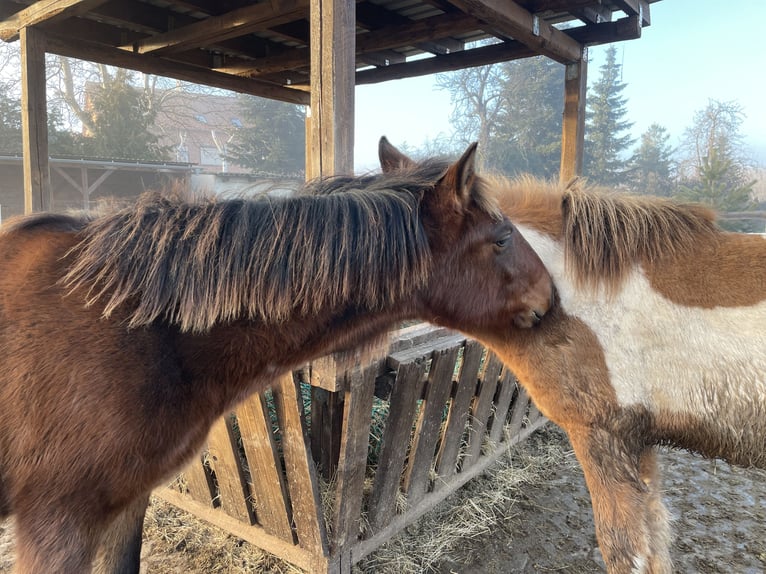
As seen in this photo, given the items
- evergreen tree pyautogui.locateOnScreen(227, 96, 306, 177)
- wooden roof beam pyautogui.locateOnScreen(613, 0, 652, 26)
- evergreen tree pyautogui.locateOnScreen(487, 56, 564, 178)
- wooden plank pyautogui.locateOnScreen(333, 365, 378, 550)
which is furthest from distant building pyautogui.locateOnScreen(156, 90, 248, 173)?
wooden plank pyautogui.locateOnScreen(333, 365, 378, 550)

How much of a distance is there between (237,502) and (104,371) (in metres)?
1.56

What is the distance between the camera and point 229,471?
2426 millimetres

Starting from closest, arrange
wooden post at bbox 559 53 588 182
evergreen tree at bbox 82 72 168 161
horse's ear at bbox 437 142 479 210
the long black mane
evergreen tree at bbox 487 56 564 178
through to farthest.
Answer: the long black mane
horse's ear at bbox 437 142 479 210
wooden post at bbox 559 53 588 182
evergreen tree at bbox 82 72 168 161
evergreen tree at bbox 487 56 564 178

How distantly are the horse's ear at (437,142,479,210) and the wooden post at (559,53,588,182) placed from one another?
2736mm

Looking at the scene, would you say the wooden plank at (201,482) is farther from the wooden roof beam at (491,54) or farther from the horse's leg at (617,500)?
the wooden roof beam at (491,54)

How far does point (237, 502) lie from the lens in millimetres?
2451

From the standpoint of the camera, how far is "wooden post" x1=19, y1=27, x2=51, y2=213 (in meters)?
3.55

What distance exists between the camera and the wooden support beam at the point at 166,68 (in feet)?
12.9

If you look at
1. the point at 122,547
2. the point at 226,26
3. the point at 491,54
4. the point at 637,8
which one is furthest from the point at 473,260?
the point at 491,54

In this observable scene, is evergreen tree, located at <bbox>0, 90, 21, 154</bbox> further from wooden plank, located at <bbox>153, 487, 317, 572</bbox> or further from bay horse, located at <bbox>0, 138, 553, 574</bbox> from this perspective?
bay horse, located at <bbox>0, 138, 553, 574</bbox>

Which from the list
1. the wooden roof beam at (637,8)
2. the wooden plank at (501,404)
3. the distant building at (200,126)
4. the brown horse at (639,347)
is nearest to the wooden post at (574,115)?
the wooden roof beam at (637,8)

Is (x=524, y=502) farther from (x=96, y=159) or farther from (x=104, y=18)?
(x=96, y=159)

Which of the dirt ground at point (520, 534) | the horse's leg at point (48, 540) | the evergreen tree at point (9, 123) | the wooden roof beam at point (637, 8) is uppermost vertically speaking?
the evergreen tree at point (9, 123)

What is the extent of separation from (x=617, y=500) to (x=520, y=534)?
1269mm
